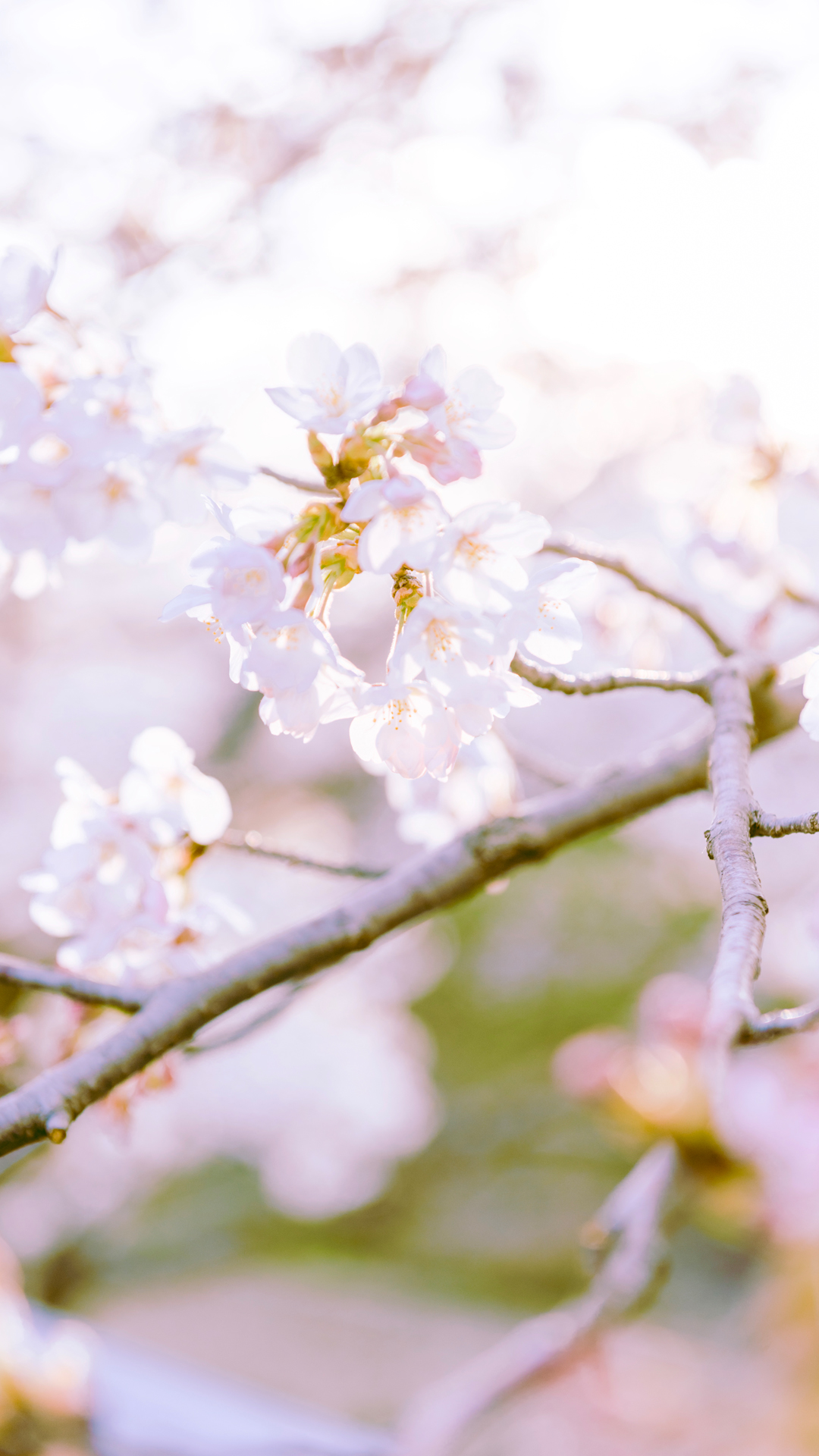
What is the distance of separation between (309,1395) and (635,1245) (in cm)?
342

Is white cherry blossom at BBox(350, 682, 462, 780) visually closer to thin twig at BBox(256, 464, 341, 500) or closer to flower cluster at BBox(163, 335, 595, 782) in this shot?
flower cluster at BBox(163, 335, 595, 782)

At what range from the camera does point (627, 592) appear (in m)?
1.24

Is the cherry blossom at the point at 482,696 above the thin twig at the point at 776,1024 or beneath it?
above

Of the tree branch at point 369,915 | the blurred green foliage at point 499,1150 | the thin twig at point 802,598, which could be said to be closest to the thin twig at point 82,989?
the tree branch at point 369,915

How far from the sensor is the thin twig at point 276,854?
0.78m

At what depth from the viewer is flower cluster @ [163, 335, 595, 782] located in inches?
20.5

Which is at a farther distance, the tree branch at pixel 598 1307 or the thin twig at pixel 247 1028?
the tree branch at pixel 598 1307

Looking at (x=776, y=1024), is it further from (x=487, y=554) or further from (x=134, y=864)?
(x=134, y=864)

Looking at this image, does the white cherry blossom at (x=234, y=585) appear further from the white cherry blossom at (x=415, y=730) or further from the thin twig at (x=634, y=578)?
the thin twig at (x=634, y=578)

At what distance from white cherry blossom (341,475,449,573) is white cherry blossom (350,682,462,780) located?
8cm

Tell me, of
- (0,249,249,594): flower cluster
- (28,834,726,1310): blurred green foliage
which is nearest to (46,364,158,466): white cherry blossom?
(0,249,249,594): flower cluster

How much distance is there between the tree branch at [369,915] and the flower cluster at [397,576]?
200 mm

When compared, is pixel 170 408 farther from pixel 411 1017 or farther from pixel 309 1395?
pixel 411 1017

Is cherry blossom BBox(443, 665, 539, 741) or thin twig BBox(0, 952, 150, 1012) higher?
cherry blossom BBox(443, 665, 539, 741)
